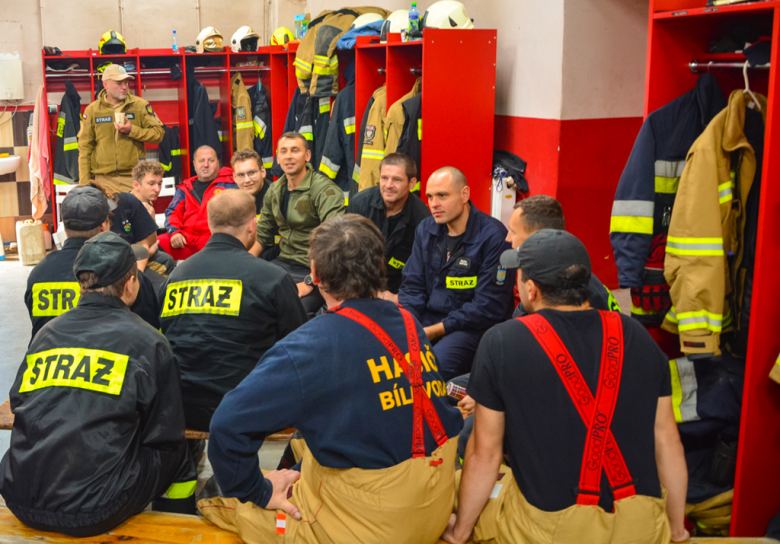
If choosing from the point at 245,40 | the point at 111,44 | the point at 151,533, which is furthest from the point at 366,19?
the point at 151,533

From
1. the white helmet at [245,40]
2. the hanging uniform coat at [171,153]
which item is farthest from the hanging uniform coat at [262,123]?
the hanging uniform coat at [171,153]

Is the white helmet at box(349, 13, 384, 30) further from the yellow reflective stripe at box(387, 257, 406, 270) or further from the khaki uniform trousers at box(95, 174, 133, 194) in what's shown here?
the khaki uniform trousers at box(95, 174, 133, 194)

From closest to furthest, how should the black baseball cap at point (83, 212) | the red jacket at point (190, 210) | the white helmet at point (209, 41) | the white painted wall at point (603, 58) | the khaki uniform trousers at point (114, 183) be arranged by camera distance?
the black baseball cap at point (83, 212)
the white painted wall at point (603, 58)
the red jacket at point (190, 210)
the khaki uniform trousers at point (114, 183)
the white helmet at point (209, 41)

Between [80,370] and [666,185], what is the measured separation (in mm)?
2214

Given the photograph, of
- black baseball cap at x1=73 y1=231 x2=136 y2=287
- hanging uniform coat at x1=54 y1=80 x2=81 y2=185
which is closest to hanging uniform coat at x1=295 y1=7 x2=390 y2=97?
hanging uniform coat at x1=54 y1=80 x2=81 y2=185

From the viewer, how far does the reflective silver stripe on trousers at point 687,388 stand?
2.74 m

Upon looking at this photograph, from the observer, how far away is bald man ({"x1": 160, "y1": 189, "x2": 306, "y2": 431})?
2.74 metres

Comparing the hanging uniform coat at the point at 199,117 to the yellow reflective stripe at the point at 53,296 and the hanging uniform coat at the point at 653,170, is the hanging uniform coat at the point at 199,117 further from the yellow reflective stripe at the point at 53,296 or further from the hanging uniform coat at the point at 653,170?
the hanging uniform coat at the point at 653,170

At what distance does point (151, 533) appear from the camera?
86.4 inches

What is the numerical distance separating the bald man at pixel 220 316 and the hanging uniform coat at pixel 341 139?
3.52 metres

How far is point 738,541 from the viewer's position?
7.27ft

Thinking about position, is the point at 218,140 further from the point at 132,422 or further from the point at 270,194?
the point at 132,422

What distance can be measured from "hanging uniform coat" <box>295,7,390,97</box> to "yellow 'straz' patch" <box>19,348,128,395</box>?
472 cm

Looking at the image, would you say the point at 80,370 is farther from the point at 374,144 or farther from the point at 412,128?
Result: the point at 374,144
